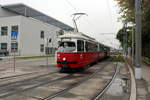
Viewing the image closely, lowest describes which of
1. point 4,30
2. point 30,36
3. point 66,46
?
point 66,46

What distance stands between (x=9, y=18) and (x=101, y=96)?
46.8m

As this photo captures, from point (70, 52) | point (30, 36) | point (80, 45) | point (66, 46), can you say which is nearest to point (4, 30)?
point (30, 36)

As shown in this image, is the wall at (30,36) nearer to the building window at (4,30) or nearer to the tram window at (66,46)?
the building window at (4,30)

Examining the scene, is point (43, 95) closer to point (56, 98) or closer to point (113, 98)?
point (56, 98)

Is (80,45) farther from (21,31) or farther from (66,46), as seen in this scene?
(21,31)

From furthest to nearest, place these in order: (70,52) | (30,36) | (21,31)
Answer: (30,36), (21,31), (70,52)

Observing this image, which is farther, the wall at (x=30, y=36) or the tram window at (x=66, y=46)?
the wall at (x=30, y=36)

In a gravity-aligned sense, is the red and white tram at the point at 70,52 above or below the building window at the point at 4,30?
below

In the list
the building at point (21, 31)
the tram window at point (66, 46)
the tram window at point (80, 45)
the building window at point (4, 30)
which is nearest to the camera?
the tram window at point (66, 46)

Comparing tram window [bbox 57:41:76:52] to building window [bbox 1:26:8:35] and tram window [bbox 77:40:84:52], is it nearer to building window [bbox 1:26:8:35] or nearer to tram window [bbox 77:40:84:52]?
tram window [bbox 77:40:84:52]

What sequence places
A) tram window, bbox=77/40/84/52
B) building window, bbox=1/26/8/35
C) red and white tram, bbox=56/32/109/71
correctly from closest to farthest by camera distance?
1. red and white tram, bbox=56/32/109/71
2. tram window, bbox=77/40/84/52
3. building window, bbox=1/26/8/35

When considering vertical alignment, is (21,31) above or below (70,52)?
above

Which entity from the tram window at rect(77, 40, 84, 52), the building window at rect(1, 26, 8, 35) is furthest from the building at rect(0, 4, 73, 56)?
the tram window at rect(77, 40, 84, 52)

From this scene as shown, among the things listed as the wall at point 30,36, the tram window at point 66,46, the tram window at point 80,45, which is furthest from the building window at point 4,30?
the tram window at point 80,45
